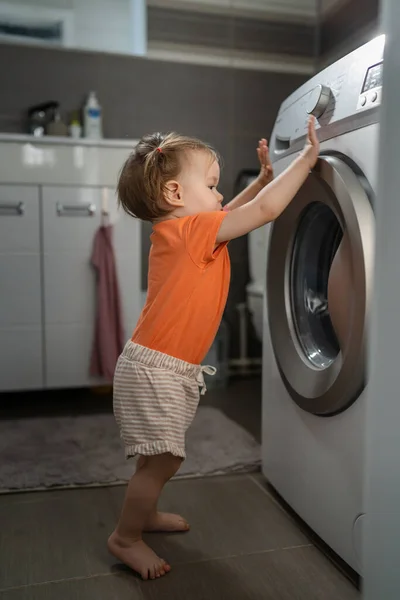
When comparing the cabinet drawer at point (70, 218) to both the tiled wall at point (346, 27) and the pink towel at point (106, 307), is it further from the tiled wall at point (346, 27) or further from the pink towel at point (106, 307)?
the tiled wall at point (346, 27)

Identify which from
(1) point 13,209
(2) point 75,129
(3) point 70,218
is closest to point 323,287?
(3) point 70,218

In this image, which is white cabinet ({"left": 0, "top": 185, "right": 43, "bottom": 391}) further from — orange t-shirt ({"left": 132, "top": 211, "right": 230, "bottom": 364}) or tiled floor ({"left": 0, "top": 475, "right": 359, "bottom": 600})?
orange t-shirt ({"left": 132, "top": 211, "right": 230, "bottom": 364})

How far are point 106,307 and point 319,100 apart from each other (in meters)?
1.26

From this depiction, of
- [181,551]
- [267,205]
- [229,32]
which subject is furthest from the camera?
[229,32]

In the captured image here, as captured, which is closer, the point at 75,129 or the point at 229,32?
the point at 75,129

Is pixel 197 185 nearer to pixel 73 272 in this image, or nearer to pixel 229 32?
pixel 73 272

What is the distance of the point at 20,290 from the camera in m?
2.05

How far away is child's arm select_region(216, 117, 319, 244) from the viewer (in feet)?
3.20

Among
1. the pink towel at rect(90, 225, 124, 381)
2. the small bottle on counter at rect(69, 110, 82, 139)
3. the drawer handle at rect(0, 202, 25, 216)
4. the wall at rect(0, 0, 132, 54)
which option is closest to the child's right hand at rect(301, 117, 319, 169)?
the pink towel at rect(90, 225, 124, 381)

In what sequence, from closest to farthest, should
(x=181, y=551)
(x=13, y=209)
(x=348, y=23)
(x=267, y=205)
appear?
(x=267, y=205) → (x=181, y=551) → (x=13, y=209) → (x=348, y=23)

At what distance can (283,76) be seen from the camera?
2.69 m

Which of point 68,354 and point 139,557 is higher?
point 68,354

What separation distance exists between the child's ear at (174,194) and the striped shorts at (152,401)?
28 cm

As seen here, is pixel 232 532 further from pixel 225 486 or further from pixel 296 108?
pixel 296 108
